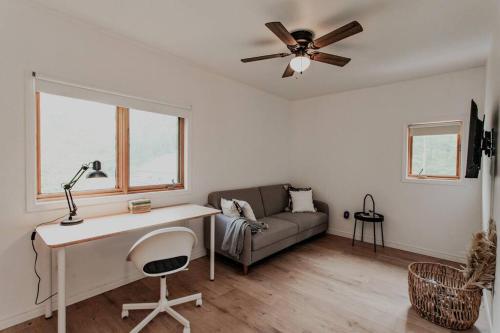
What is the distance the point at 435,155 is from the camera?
11.6 ft

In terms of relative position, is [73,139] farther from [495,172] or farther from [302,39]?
[495,172]

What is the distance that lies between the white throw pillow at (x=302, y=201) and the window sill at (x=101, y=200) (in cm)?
194

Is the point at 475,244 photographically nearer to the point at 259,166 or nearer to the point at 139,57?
the point at 259,166

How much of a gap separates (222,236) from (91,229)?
1468 millimetres

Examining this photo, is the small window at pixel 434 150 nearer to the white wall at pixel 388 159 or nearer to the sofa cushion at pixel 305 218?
the white wall at pixel 388 159

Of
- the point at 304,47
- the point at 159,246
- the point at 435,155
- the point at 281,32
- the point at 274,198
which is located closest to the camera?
the point at 159,246

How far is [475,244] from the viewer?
1.83m

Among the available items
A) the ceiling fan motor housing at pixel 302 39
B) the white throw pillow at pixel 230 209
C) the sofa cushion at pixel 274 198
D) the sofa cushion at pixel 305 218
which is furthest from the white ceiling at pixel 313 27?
the sofa cushion at pixel 305 218

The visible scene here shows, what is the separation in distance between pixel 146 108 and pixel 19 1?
1.26 meters

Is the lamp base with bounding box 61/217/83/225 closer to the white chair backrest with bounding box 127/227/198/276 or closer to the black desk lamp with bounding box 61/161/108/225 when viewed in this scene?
the black desk lamp with bounding box 61/161/108/225

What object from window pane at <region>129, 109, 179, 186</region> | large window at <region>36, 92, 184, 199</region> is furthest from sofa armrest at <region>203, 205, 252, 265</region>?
window pane at <region>129, 109, 179, 186</region>

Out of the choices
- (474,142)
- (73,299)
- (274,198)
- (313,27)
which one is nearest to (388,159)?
(274,198)

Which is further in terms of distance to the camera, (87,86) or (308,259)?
(308,259)

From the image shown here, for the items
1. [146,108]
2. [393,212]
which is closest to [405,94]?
[393,212]
